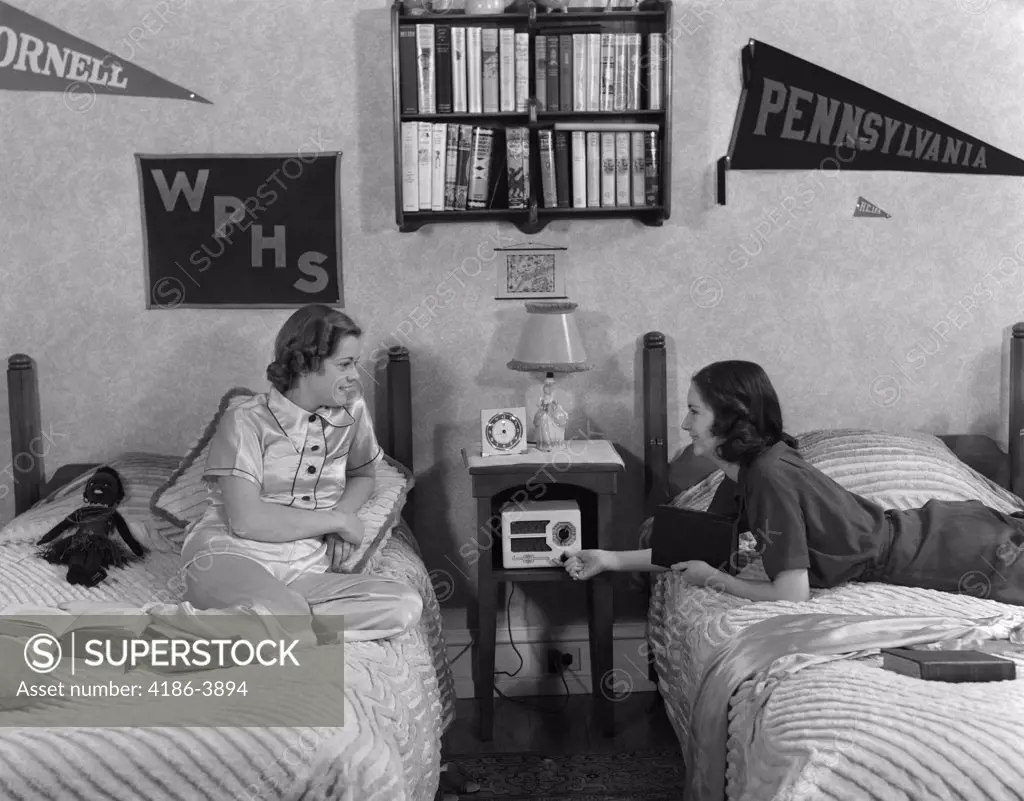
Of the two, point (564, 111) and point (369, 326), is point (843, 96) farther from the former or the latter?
point (369, 326)

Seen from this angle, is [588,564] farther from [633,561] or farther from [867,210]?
[867,210]

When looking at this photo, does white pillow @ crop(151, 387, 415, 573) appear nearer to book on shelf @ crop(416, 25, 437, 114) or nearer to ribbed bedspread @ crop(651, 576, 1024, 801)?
ribbed bedspread @ crop(651, 576, 1024, 801)

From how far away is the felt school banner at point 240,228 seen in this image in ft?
10.3

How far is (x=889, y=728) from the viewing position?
163 cm

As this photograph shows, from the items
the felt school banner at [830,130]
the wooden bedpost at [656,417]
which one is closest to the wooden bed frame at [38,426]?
the wooden bedpost at [656,417]

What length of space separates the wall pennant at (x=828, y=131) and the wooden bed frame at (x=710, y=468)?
0.54m

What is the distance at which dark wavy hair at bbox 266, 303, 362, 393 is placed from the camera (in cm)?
241

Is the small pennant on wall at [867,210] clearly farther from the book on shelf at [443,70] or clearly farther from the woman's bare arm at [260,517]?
the woman's bare arm at [260,517]

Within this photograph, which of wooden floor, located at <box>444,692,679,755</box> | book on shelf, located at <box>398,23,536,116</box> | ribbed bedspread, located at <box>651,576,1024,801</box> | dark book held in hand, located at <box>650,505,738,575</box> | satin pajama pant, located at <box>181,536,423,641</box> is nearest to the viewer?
ribbed bedspread, located at <box>651,576,1024,801</box>

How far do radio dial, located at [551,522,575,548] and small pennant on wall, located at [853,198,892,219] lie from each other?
1356 mm

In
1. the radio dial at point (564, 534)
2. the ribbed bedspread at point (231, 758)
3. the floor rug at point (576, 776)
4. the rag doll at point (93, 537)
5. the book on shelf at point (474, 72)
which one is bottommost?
the floor rug at point (576, 776)

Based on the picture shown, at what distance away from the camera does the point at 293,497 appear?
8.20ft

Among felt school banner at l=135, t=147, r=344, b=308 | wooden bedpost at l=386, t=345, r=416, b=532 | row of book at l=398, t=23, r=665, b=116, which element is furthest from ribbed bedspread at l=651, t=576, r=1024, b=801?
felt school banner at l=135, t=147, r=344, b=308

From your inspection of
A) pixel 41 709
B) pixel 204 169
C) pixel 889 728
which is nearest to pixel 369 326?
pixel 204 169
